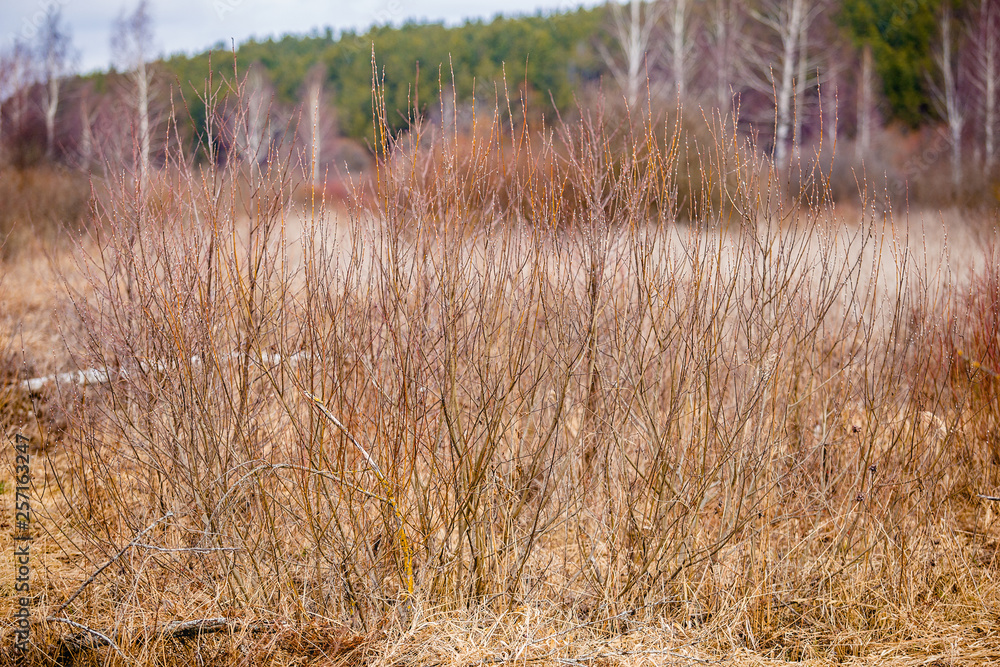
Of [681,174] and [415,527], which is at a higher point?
[681,174]

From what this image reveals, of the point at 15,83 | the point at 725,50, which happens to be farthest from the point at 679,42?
the point at 15,83

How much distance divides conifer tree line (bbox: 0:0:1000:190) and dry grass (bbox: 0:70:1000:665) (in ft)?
15.3

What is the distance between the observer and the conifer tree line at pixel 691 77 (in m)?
13.2

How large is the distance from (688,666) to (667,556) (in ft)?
1.60

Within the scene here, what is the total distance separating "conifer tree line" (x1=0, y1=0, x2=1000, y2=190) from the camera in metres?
13.2

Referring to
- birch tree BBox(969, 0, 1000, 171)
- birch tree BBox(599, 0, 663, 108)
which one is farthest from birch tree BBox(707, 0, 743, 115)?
birch tree BBox(969, 0, 1000, 171)

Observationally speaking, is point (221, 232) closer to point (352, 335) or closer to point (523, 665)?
point (352, 335)

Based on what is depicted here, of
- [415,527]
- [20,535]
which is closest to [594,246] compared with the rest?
[415,527]

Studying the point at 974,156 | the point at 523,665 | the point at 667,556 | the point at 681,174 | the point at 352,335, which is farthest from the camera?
the point at 974,156

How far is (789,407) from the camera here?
3098 millimetres

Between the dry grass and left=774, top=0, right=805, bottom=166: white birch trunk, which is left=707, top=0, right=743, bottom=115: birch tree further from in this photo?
the dry grass

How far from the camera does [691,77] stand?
18.5 m

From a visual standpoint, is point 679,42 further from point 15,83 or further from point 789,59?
point 15,83

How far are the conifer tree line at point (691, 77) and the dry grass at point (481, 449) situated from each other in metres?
4.67
